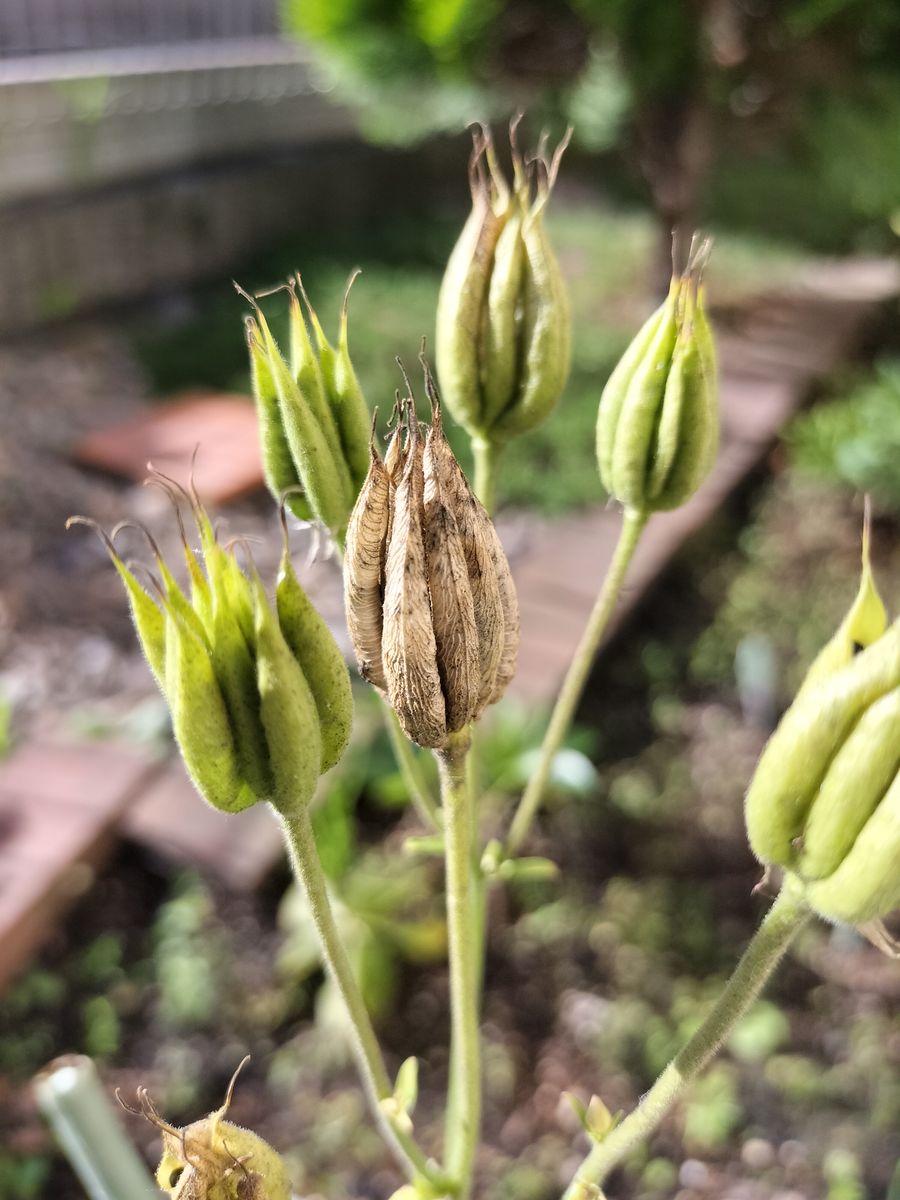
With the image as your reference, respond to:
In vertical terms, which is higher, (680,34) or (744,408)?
(680,34)

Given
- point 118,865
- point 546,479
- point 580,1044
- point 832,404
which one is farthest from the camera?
point 832,404

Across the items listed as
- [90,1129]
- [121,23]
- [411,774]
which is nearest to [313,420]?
[411,774]

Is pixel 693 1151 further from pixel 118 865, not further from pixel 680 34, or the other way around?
pixel 680 34

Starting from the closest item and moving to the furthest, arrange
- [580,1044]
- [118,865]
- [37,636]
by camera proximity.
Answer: [580,1044], [118,865], [37,636]

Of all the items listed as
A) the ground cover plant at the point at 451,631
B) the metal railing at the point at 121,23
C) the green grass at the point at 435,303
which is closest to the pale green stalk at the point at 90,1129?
the ground cover plant at the point at 451,631

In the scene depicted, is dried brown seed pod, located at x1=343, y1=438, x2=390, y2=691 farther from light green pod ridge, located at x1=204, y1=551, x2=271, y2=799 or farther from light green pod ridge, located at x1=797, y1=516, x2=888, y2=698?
light green pod ridge, located at x1=797, y1=516, x2=888, y2=698

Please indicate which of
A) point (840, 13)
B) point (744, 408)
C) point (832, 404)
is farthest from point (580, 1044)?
point (840, 13)
